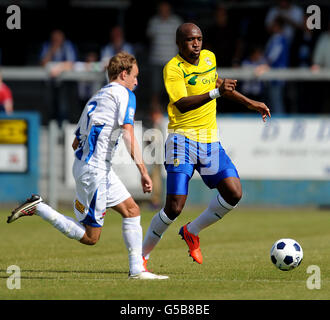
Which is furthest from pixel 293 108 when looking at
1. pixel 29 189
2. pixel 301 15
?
pixel 29 189

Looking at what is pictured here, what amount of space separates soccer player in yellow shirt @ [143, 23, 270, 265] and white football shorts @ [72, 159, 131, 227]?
0.83 meters

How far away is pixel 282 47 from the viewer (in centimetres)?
1819

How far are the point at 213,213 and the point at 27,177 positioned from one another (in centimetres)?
872

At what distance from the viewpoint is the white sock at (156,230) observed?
902 cm

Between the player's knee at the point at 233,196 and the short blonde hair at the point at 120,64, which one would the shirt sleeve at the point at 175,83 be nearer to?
the short blonde hair at the point at 120,64

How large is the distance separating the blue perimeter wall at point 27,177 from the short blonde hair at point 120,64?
8.99 metres

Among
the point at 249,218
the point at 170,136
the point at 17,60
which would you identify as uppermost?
the point at 17,60

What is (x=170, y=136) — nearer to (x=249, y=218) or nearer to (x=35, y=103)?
(x=249, y=218)

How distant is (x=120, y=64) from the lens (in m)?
8.38

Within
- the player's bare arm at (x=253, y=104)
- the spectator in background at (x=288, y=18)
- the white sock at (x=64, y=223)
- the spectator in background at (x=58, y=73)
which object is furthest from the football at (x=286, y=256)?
the spectator in background at (x=288, y=18)

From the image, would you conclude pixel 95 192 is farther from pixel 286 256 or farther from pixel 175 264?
pixel 286 256

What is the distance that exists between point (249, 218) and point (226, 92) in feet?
24.0

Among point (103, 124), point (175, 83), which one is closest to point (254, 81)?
point (175, 83)
